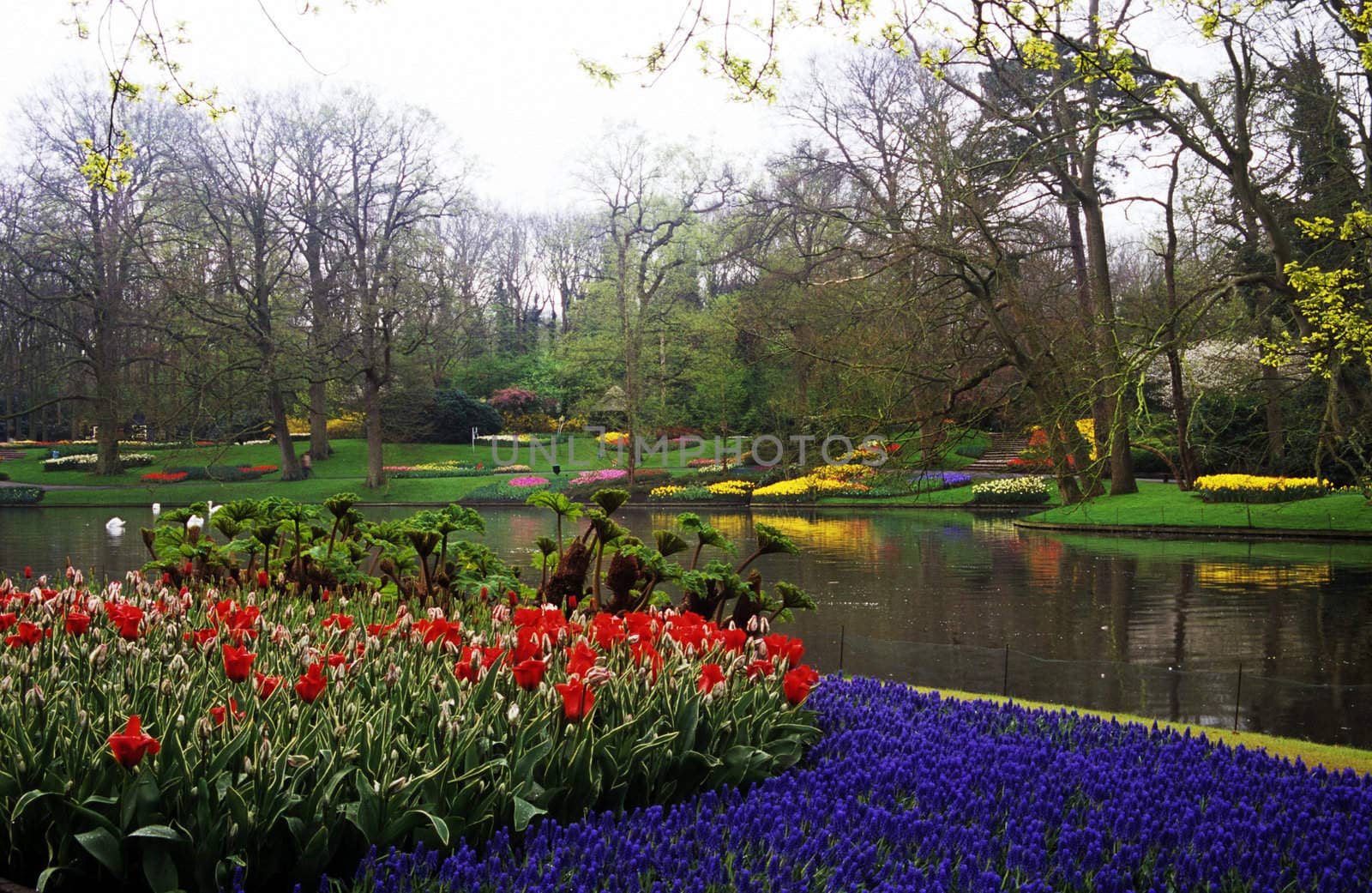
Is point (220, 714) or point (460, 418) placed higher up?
point (460, 418)

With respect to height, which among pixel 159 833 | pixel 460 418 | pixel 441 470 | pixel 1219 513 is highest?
pixel 460 418

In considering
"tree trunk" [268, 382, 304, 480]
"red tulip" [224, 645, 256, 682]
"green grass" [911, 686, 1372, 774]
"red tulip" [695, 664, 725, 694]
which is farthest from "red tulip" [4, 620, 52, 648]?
"tree trunk" [268, 382, 304, 480]

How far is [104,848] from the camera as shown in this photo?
9.30 ft

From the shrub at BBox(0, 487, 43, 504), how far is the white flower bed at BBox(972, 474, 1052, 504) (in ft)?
88.7

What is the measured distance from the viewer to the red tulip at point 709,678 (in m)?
4.10

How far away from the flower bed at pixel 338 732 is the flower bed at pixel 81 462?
38.7m

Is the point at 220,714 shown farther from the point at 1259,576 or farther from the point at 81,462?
the point at 81,462

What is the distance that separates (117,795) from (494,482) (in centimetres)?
3393

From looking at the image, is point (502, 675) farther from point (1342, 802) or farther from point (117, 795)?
point (1342, 802)

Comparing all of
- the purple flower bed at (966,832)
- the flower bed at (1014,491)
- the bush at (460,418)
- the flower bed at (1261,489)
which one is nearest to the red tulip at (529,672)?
the purple flower bed at (966,832)

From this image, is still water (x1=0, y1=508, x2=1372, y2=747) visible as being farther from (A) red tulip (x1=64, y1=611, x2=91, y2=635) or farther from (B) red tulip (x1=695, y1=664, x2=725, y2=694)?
(A) red tulip (x1=64, y1=611, x2=91, y2=635)

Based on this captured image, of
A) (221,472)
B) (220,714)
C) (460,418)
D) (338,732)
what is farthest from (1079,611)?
(460,418)

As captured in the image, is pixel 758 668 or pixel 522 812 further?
pixel 758 668

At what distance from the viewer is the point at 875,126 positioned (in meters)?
35.3
